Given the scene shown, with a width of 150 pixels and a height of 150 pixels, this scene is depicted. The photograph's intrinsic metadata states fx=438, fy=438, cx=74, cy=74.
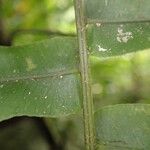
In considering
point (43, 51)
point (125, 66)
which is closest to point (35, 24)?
point (125, 66)

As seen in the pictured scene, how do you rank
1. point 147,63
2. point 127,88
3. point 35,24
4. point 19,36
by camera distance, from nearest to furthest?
point 19,36, point 35,24, point 127,88, point 147,63

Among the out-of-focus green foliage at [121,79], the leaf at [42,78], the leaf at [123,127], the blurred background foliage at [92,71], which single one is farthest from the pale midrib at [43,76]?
the out-of-focus green foliage at [121,79]

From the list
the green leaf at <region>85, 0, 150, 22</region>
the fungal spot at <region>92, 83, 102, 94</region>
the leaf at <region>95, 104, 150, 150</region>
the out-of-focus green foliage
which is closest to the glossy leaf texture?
the green leaf at <region>85, 0, 150, 22</region>

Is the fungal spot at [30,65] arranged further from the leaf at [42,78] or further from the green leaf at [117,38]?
the green leaf at [117,38]

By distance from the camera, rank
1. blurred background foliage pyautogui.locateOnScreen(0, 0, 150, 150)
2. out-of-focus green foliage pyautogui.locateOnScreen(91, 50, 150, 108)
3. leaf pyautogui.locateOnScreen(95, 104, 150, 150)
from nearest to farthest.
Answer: leaf pyautogui.locateOnScreen(95, 104, 150, 150) → blurred background foliage pyautogui.locateOnScreen(0, 0, 150, 150) → out-of-focus green foliage pyautogui.locateOnScreen(91, 50, 150, 108)

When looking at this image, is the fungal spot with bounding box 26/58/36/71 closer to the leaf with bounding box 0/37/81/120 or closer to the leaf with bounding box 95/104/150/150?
the leaf with bounding box 0/37/81/120

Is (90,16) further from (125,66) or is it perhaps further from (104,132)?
(125,66)
